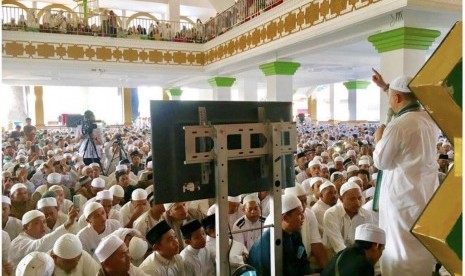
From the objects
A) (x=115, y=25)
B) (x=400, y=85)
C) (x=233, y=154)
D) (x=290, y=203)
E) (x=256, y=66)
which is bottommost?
(x=290, y=203)

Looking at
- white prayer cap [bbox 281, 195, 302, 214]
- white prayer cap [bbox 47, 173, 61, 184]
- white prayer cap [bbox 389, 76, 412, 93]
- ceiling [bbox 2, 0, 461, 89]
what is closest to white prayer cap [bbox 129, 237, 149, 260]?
white prayer cap [bbox 281, 195, 302, 214]

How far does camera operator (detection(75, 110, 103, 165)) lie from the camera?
7.40 meters

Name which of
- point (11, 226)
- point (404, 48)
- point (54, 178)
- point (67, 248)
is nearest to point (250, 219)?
point (67, 248)

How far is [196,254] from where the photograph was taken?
326cm

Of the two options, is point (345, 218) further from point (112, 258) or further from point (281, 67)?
point (281, 67)

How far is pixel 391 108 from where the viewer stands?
8.86 feet

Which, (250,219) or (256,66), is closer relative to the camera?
(250,219)

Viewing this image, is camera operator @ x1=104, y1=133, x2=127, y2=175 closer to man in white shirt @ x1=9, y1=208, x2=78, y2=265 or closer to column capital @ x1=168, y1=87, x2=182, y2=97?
man in white shirt @ x1=9, y1=208, x2=78, y2=265

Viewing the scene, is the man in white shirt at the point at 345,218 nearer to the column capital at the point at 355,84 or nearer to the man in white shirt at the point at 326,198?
the man in white shirt at the point at 326,198

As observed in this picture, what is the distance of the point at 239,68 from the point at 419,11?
6.00 metres

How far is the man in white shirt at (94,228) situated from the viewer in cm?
368

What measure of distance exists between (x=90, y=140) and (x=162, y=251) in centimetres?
487

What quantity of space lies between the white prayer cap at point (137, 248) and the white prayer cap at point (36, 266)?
2.16 feet

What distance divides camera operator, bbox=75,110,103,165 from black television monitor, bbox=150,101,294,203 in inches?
233
